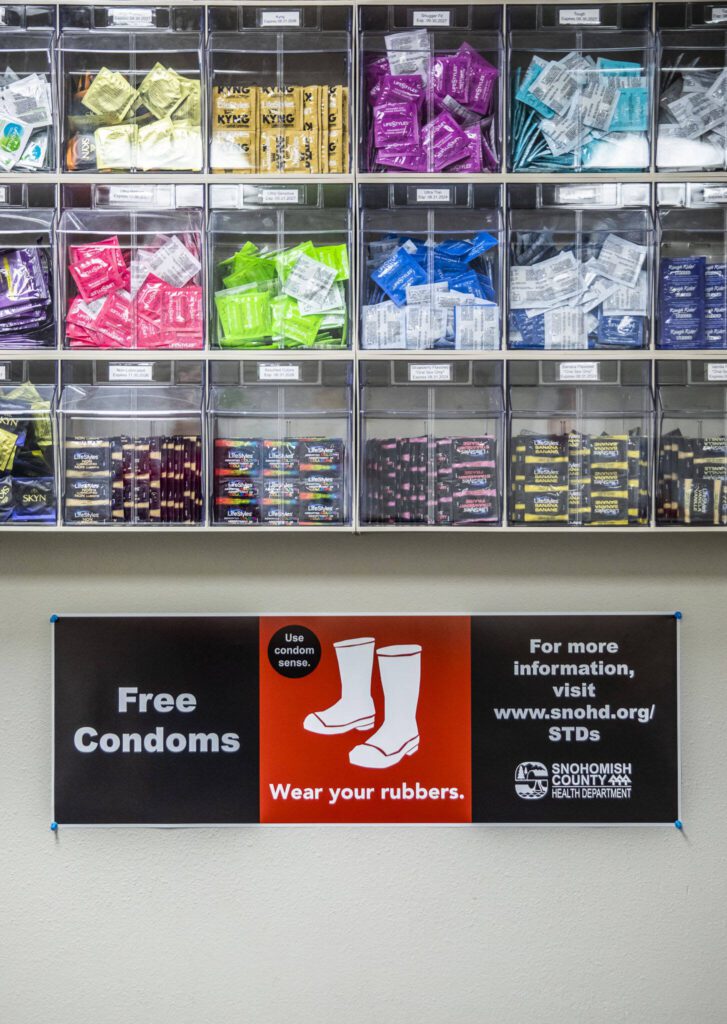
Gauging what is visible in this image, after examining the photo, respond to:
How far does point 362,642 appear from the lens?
6.32 feet

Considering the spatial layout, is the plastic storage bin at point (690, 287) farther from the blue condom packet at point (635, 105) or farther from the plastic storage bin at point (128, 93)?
the plastic storage bin at point (128, 93)

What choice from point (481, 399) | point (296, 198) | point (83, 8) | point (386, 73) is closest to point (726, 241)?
point (481, 399)

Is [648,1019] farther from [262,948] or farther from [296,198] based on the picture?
[296,198]

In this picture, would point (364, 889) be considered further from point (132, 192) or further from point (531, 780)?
point (132, 192)

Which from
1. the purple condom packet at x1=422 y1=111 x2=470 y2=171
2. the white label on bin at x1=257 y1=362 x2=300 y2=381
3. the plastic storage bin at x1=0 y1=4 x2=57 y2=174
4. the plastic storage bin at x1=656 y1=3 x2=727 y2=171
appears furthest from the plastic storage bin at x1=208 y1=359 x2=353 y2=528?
the plastic storage bin at x1=656 y1=3 x2=727 y2=171

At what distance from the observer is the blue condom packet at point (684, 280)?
1.82 metres

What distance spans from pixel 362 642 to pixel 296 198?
945mm

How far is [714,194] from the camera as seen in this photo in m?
1.83

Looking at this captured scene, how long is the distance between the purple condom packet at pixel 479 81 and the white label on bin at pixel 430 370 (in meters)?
0.53

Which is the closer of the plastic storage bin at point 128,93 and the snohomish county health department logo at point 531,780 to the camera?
the plastic storage bin at point 128,93

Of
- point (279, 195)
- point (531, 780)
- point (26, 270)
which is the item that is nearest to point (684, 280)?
point (279, 195)

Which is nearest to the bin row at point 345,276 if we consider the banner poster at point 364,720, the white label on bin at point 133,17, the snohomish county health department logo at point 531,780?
the white label on bin at point 133,17

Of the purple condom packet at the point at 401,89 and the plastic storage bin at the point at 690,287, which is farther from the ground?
the purple condom packet at the point at 401,89

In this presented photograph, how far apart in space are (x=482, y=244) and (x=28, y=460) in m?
1.04
